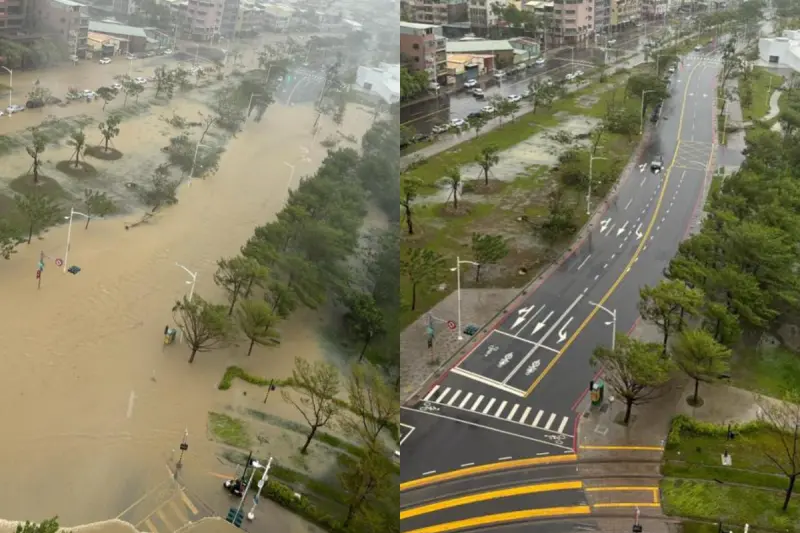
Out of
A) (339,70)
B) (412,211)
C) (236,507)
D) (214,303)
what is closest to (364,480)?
(236,507)

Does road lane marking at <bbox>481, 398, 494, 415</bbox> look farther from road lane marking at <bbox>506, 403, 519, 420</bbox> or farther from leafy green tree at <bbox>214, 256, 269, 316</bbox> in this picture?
leafy green tree at <bbox>214, 256, 269, 316</bbox>

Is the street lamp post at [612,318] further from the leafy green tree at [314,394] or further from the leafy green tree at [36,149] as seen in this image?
the leafy green tree at [36,149]

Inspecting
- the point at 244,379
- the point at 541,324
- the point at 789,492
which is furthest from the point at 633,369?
the point at 244,379

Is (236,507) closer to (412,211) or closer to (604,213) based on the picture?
(412,211)

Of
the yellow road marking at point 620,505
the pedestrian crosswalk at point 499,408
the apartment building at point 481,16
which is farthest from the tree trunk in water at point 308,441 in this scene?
the apartment building at point 481,16

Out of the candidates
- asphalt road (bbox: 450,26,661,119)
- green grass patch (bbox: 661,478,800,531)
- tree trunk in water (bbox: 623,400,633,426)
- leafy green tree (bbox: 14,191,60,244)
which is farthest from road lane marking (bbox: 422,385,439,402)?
asphalt road (bbox: 450,26,661,119)

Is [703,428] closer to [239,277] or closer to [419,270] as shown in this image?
[419,270]

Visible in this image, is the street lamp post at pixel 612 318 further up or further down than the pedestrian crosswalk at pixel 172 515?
further down

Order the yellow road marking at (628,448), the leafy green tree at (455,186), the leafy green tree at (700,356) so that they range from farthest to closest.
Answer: the leafy green tree at (455,186) < the leafy green tree at (700,356) < the yellow road marking at (628,448)
